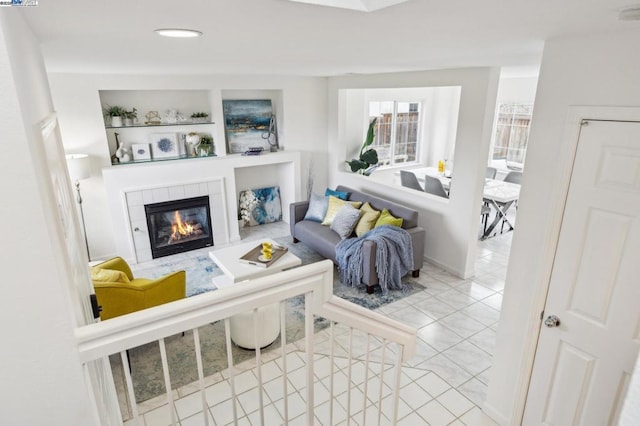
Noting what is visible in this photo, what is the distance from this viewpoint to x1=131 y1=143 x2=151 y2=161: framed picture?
5.14m

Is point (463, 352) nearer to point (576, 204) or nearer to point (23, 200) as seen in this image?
point (576, 204)

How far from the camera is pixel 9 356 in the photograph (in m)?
0.74

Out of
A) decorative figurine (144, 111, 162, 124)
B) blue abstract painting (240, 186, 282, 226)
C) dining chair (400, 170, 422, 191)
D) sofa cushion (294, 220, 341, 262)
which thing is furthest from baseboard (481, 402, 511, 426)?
decorative figurine (144, 111, 162, 124)

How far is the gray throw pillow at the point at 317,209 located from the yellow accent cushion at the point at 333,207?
8 centimetres

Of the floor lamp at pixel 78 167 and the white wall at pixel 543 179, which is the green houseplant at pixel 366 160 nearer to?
the floor lamp at pixel 78 167

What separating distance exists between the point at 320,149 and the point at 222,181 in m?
1.96

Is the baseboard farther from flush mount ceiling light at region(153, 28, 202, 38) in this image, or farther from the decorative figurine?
the decorative figurine

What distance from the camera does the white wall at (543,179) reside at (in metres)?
1.74

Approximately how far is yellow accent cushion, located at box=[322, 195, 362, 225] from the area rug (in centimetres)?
83

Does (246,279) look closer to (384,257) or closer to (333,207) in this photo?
(384,257)

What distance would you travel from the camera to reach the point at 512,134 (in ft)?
24.4

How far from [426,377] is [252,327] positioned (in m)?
1.52

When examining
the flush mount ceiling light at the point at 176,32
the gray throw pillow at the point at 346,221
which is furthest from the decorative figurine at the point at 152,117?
the flush mount ceiling light at the point at 176,32

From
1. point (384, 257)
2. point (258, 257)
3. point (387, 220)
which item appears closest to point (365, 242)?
point (384, 257)
